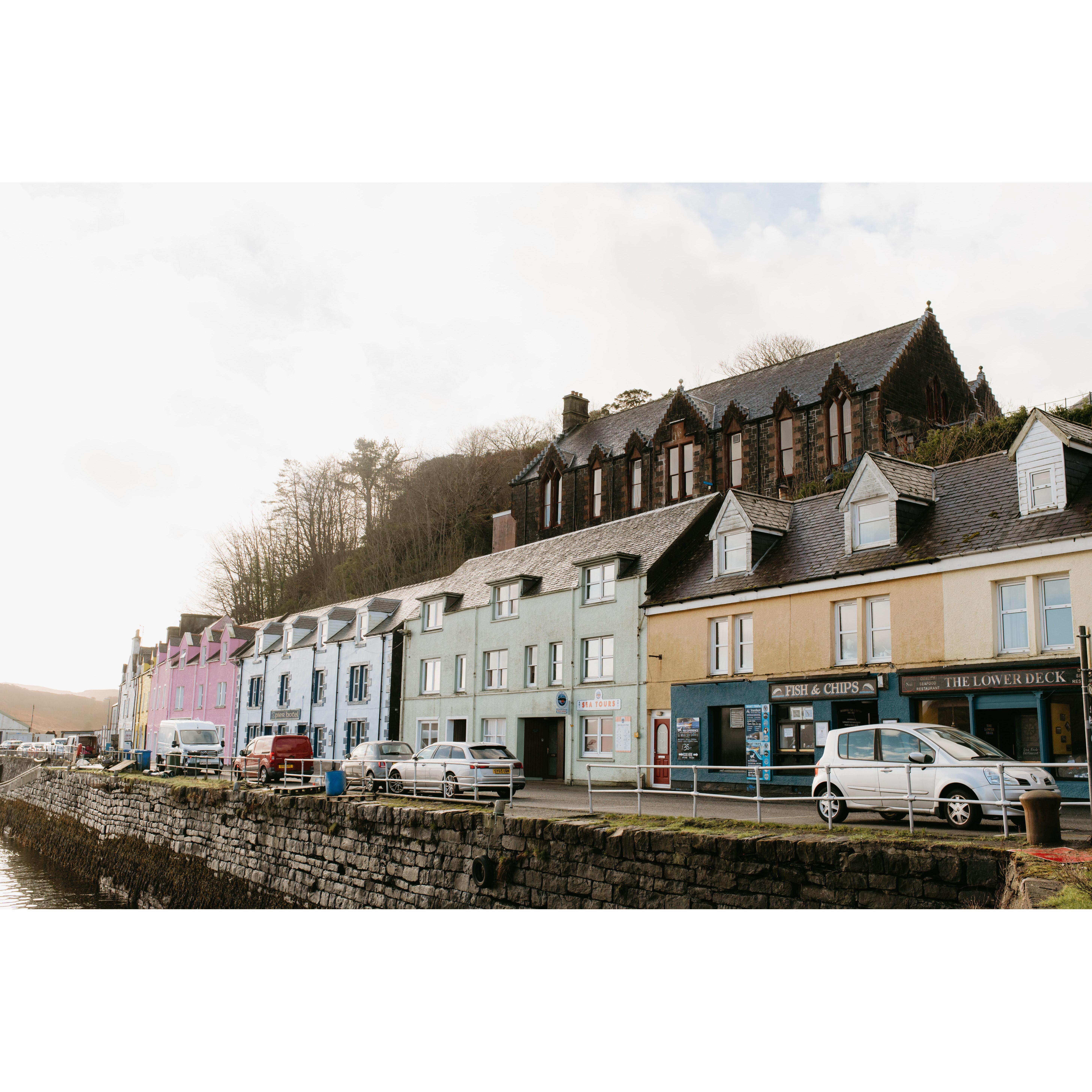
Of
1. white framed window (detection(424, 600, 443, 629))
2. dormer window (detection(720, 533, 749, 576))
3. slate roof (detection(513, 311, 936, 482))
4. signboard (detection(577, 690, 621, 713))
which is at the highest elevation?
slate roof (detection(513, 311, 936, 482))

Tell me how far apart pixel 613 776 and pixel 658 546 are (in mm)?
7265

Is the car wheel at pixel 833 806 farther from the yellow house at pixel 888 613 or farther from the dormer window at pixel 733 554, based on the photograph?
the dormer window at pixel 733 554

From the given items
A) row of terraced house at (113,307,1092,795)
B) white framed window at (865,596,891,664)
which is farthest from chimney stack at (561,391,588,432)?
white framed window at (865,596,891,664)

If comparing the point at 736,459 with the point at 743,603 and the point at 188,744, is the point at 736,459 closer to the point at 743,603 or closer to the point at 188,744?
the point at 743,603

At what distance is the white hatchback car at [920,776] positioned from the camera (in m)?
12.9

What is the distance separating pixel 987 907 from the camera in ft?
30.8

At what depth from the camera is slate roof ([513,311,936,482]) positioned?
3612 cm

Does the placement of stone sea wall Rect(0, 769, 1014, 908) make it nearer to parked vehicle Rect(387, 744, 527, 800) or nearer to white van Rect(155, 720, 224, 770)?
parked vehicle Rect(387, 744, 527, 800)

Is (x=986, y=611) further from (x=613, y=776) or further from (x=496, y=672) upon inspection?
(x=496, y=672)

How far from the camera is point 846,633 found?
74.6 feet

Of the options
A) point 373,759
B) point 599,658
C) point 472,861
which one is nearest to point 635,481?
point 599,658

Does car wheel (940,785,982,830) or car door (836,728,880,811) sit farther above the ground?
car door (836,728,880,811)

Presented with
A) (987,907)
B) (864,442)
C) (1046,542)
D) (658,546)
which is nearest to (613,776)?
(658,546)

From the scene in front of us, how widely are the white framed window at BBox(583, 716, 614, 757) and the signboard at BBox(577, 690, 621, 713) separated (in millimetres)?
227
